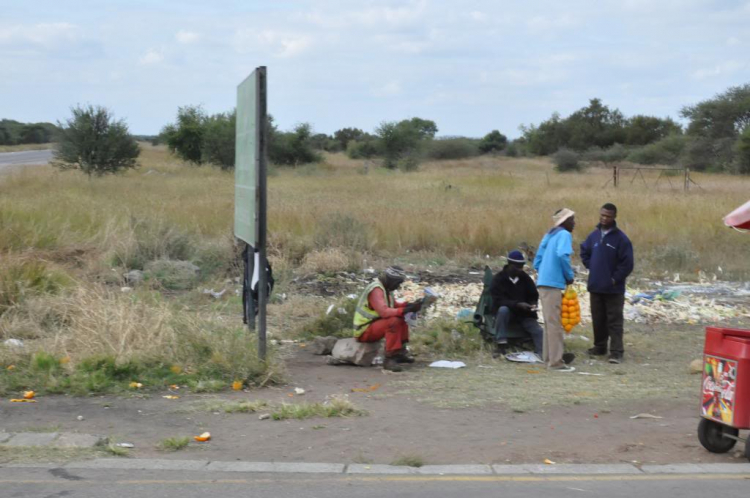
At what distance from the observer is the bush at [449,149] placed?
264 feet

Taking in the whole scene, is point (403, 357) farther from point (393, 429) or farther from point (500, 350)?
point (393, 429)

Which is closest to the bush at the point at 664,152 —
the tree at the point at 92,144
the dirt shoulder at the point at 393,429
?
the tree at the point at 92,144

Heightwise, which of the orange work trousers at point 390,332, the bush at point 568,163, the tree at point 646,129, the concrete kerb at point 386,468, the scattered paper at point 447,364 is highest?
the tree at point 646,129

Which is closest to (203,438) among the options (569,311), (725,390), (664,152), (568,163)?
(725,390)

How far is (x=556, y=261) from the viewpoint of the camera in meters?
9.55

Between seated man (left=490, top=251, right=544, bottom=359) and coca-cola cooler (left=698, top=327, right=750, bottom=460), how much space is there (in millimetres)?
3492

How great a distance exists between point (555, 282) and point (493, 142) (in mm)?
91094

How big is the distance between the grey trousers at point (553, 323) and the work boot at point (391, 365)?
69.6 inches

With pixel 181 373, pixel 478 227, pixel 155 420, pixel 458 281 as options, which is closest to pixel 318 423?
pixel 155 420

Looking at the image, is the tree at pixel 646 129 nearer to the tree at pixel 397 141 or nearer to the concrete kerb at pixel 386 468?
the tree at pixel 397 141

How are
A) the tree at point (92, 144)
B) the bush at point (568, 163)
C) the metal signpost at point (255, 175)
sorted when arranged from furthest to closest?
the bush at point (568, 163), the tree at point (92, 144), the metal signpost at point (255, 175)

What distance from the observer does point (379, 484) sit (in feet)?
18.6

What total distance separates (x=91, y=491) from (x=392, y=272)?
4.81 m

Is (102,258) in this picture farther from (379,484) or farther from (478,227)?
(379,484)
